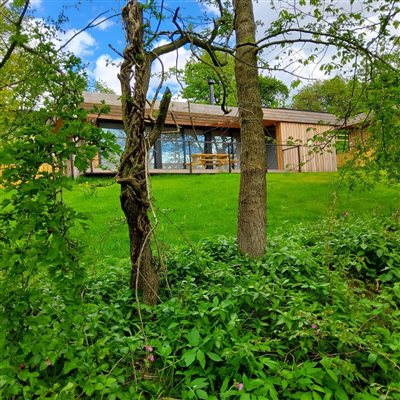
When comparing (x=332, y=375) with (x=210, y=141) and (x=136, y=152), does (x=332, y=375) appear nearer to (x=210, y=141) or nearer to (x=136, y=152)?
(x=136, y=152)

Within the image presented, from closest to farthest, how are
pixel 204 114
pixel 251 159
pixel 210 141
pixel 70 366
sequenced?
pixel 70 366 < pixel 251 159 < pixel 204 114 < pixel 210 141

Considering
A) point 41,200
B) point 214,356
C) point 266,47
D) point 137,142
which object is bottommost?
point 214,356

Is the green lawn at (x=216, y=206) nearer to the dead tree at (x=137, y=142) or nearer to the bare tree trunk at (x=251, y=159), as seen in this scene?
the bare tree trunk at (x=251, y=159)

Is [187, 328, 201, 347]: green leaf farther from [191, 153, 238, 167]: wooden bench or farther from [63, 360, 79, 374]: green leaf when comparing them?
[191, 153, 238, 167]: wooden bench

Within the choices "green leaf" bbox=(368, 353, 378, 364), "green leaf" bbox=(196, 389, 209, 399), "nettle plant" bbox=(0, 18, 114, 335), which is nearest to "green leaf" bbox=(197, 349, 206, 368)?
"green leaf" bbox=(196, 389, 209, 399)

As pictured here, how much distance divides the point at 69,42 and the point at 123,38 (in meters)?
0.34

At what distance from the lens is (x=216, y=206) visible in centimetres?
701

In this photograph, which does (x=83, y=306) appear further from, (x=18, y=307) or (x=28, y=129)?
(x=28, y=129)

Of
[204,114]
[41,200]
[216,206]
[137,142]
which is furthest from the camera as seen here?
[204,114]

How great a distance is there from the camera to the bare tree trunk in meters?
3.10

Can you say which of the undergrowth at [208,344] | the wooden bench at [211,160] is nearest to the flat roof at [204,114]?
the wooden bench at [211,160]

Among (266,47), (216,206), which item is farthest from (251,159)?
(216,206)

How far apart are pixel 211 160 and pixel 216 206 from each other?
7426mm

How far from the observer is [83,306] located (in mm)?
1713
